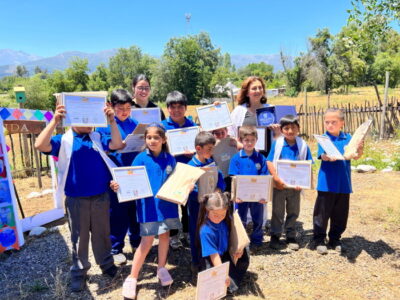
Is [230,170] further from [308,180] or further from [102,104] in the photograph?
[102,104]

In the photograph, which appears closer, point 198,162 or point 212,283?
point 212,283

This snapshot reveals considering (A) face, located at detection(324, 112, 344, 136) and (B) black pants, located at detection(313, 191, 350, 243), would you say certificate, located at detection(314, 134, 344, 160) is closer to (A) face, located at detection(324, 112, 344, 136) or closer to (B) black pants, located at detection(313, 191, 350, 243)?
(A) face, located at detection(324, 112, 344, 136)

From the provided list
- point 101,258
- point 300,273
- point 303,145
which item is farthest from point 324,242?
point 101,258

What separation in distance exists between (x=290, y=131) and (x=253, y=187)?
0.83 m

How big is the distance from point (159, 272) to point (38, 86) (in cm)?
3906

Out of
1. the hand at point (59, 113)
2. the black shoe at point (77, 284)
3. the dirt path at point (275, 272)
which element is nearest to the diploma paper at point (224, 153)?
the dirt path at point (275, 272)

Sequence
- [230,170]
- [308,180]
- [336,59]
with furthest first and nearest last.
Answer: [336,59]
[230,170]
[308,180]

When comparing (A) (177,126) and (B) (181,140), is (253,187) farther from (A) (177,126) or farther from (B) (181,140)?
(A) (177,126)

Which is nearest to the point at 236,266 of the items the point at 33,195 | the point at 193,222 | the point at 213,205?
the point at 193,222

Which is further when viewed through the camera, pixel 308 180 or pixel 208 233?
pixel 308 180

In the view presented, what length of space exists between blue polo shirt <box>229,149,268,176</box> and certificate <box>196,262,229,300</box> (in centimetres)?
133

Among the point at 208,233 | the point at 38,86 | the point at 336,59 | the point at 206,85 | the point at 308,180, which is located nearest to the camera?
the point at 208,233

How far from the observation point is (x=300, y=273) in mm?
3559

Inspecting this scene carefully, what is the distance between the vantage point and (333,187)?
373 centimetres
